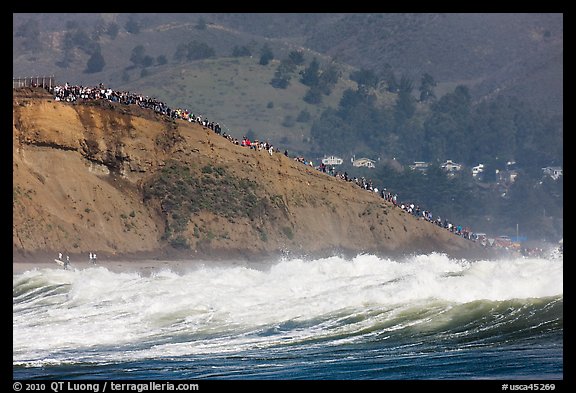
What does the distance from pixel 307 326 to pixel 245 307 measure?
3975mm

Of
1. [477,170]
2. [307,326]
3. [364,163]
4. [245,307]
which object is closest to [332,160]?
[364,163]

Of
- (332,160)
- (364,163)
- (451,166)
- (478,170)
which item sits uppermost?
(332,160)

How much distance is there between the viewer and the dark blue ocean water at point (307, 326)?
3347 cm

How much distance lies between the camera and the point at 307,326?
40.3m

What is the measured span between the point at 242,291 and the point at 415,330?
9.64 meters

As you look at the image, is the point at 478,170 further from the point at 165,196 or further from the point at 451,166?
the point at 165,196

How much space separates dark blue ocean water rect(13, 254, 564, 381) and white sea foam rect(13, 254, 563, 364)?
2.1 inches

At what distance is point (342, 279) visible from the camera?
48.1m

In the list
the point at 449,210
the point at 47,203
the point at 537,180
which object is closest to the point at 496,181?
the point at 537,180

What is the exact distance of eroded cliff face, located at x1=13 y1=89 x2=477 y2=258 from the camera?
69500 millimetres

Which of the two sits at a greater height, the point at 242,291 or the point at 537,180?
the point at 537,180

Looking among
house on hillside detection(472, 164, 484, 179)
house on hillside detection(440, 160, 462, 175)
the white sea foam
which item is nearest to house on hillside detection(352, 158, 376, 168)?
house on hillside detection(440, 160, 462, 175)

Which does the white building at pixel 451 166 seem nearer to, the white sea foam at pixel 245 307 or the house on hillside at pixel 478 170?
the house on hillside at pixel 478 170
